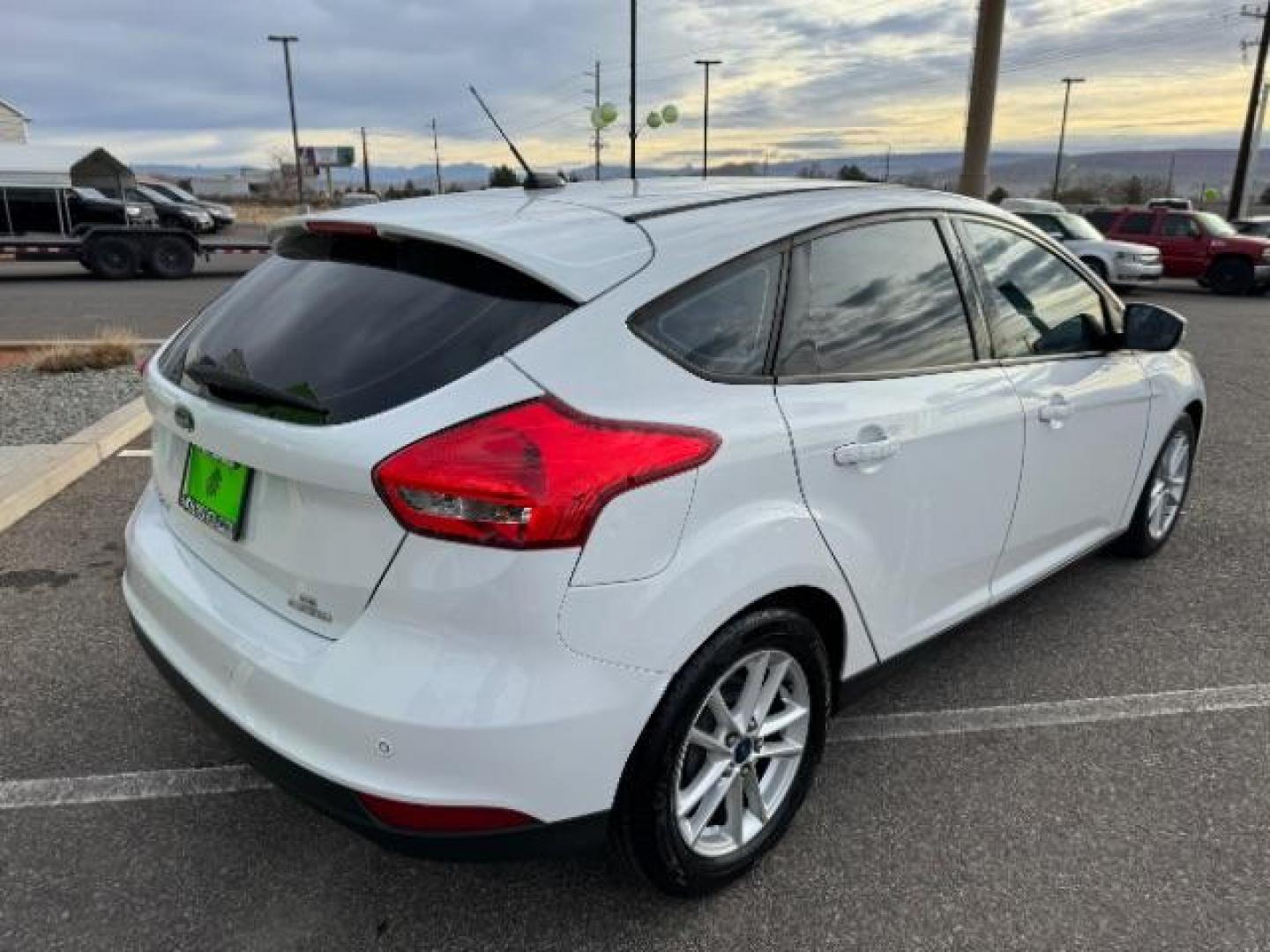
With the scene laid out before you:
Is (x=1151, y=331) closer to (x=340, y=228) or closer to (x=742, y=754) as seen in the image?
(x=742, y=754)

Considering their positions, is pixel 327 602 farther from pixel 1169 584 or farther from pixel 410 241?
pixel 1169 584

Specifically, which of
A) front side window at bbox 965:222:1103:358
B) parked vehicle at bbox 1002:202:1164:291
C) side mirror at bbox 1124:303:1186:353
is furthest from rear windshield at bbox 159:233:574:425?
parked vehicle at bbox 1002:202:1164:291

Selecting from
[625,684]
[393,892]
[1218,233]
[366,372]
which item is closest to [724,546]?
[625,684]

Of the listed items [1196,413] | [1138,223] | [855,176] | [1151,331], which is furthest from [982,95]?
[1151,331]

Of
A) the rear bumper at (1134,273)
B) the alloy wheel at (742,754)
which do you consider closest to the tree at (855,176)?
the alloy wheel at (742,754)

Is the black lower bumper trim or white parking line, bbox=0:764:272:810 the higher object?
the black lower bumper trim

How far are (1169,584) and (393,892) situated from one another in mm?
3518

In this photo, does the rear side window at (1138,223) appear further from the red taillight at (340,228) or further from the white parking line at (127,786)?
the white parking line at (127,786)

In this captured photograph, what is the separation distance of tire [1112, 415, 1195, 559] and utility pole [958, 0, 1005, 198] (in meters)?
13.5

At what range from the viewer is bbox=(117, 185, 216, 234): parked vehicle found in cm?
2533

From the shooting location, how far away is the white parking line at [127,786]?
2.76 m

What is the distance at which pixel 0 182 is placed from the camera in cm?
1925

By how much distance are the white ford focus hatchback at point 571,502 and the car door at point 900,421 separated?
11mm

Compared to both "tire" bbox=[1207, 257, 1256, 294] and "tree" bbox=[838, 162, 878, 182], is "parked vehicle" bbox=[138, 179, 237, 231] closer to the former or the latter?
"tree" bbox=[838, 162, 878, 182]
